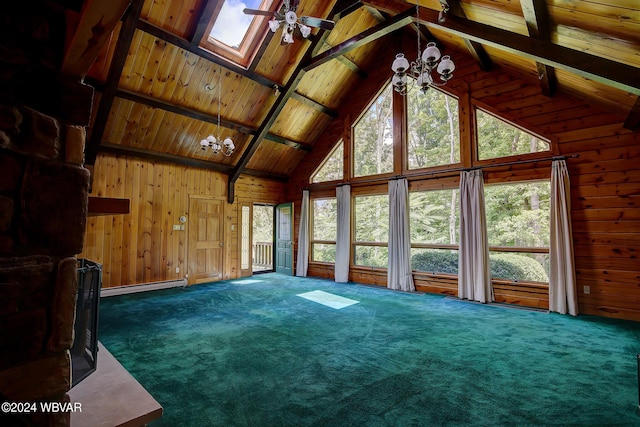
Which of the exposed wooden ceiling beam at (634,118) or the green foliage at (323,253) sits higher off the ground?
the exposed wooden ceiling beam at (634,118)

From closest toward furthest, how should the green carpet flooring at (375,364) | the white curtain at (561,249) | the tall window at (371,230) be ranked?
the green carpet flooring at (375,364) → the white curtain at (561,249) → the tall window at (371,230)

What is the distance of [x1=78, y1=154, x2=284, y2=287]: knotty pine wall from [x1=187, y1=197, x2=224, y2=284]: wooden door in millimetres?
127

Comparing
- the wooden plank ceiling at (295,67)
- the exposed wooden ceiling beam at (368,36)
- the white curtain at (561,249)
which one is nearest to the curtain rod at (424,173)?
the white curtain at (561,249)

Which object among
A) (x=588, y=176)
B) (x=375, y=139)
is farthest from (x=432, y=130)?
(x=588, y=176)

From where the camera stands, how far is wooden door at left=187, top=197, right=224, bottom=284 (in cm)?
668

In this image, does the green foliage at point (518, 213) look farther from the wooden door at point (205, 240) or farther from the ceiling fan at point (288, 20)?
the wooden door at point (205, 240)

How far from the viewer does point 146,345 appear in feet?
10.4

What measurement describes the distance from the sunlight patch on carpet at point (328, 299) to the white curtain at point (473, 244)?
2.08 metres

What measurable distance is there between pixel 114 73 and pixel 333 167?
16.1ft

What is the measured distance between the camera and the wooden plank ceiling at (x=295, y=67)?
299 centimetres

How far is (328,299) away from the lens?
529 cm

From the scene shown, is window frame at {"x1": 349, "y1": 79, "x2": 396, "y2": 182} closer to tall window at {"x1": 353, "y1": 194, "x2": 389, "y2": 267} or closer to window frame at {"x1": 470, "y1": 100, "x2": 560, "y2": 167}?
tall window at {"x1": 353, "y1": 194, "x2": 389, "y2": 267}

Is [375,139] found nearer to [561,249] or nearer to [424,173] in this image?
[424,173]

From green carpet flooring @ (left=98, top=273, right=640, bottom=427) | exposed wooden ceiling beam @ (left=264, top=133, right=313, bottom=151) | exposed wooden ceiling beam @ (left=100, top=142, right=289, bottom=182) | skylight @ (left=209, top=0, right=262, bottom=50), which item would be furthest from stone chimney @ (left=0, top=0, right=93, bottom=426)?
exposed wooden ceiling beam @ (left=264, top=133, right=313, bottom=151)
